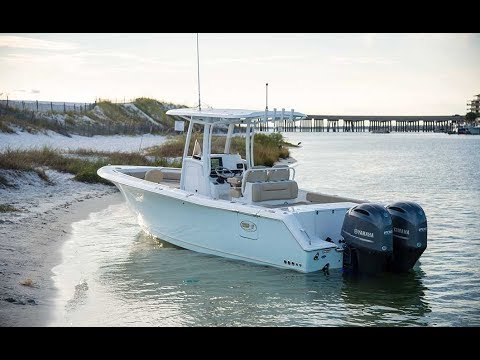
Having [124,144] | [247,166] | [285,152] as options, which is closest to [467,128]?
[285,152]

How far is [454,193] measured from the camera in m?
22.0

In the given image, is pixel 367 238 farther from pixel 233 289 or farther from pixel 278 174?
pixel 278 174

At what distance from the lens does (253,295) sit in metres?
8.95

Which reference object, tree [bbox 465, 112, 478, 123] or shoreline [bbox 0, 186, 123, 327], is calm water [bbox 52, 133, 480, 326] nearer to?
shoreline [bbox 0, 186, 123, 327]

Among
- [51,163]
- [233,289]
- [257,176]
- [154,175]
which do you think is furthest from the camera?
[51,163]

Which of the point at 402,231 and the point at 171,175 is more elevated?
the point at 171,175

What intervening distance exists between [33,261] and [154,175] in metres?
3.96

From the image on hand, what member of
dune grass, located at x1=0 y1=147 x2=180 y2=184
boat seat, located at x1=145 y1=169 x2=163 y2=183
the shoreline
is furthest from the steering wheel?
dune grass, located at x1=0 y1=147 x2=180 y2=184

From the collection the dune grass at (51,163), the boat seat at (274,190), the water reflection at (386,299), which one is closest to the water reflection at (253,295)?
the water reflection at (386,299)

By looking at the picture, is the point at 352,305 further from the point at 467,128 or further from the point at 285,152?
the point at 467,128

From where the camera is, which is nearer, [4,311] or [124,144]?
[4,311]

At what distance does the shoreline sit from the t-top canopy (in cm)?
319

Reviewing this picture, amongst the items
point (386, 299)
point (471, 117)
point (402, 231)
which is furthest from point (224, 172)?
point (471, 117)
